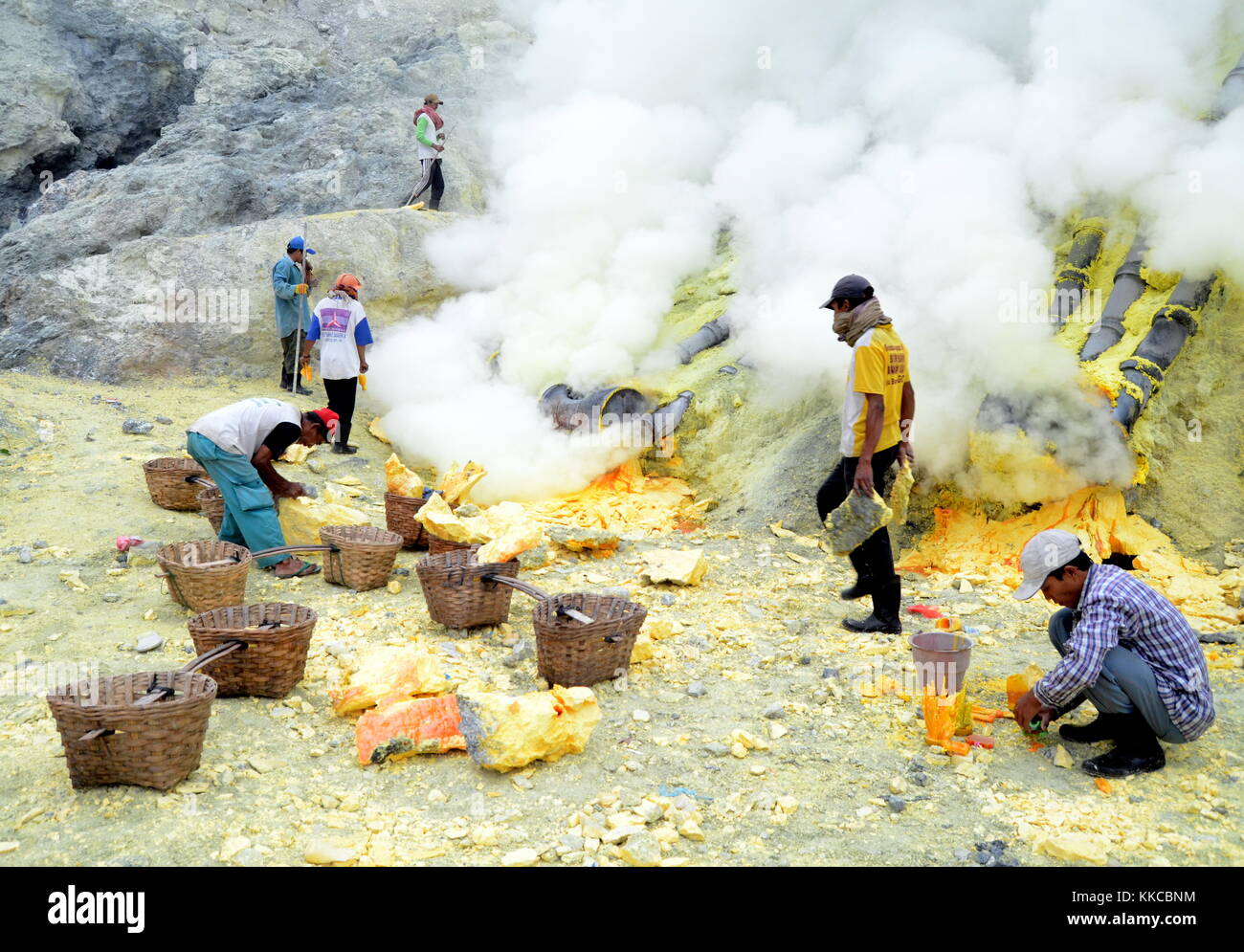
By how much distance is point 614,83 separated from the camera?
12.6 meters

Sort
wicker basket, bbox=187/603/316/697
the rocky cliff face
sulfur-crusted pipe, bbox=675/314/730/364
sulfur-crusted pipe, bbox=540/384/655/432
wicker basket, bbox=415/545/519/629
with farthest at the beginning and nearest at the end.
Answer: the rocky cliff face < sulfur-crusted pipe, bbox=675/314/730/364 < sulfur-crusted pipe, bbox=540/384/655/432 < wicker basket, bbox=415/545/519/629 < wicker basket, bbox=187/603/316/697

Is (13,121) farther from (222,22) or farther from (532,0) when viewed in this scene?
(532,0)

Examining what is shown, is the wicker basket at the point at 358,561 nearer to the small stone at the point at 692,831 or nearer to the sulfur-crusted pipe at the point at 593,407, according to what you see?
the sulfur-crusted pipe at the point at 593,407

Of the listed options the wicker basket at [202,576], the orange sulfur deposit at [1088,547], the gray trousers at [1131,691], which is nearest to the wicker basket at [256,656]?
the wicker basket at [202,576]

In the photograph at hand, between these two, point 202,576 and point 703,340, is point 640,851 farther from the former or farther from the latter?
point 703,340

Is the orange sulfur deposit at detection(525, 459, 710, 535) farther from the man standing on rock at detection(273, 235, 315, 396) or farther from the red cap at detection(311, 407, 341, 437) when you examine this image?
the man standing on rock at detection(273, 235, 315, 396)

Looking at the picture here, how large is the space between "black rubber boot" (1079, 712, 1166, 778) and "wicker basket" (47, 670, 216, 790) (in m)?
3.22

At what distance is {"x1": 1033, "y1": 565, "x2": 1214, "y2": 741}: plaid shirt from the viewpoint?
11.0 feet

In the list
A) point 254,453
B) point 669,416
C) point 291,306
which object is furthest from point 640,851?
point 291,306

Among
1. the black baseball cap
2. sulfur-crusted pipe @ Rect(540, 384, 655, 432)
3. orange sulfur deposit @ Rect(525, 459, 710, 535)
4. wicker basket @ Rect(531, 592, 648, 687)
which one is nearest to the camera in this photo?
wicker basket @ Rect(531, 592, 648, 687)

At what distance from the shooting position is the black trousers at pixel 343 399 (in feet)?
26.9

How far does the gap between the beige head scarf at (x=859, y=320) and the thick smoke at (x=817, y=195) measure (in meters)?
1.68

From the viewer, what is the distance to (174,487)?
21.3ft

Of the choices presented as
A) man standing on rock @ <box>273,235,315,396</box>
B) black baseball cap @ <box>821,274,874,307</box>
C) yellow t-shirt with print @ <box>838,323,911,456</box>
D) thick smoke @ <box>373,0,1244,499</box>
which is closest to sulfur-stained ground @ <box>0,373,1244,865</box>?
yellow t-shirt with print @ <box>838,323,911,456</box>
